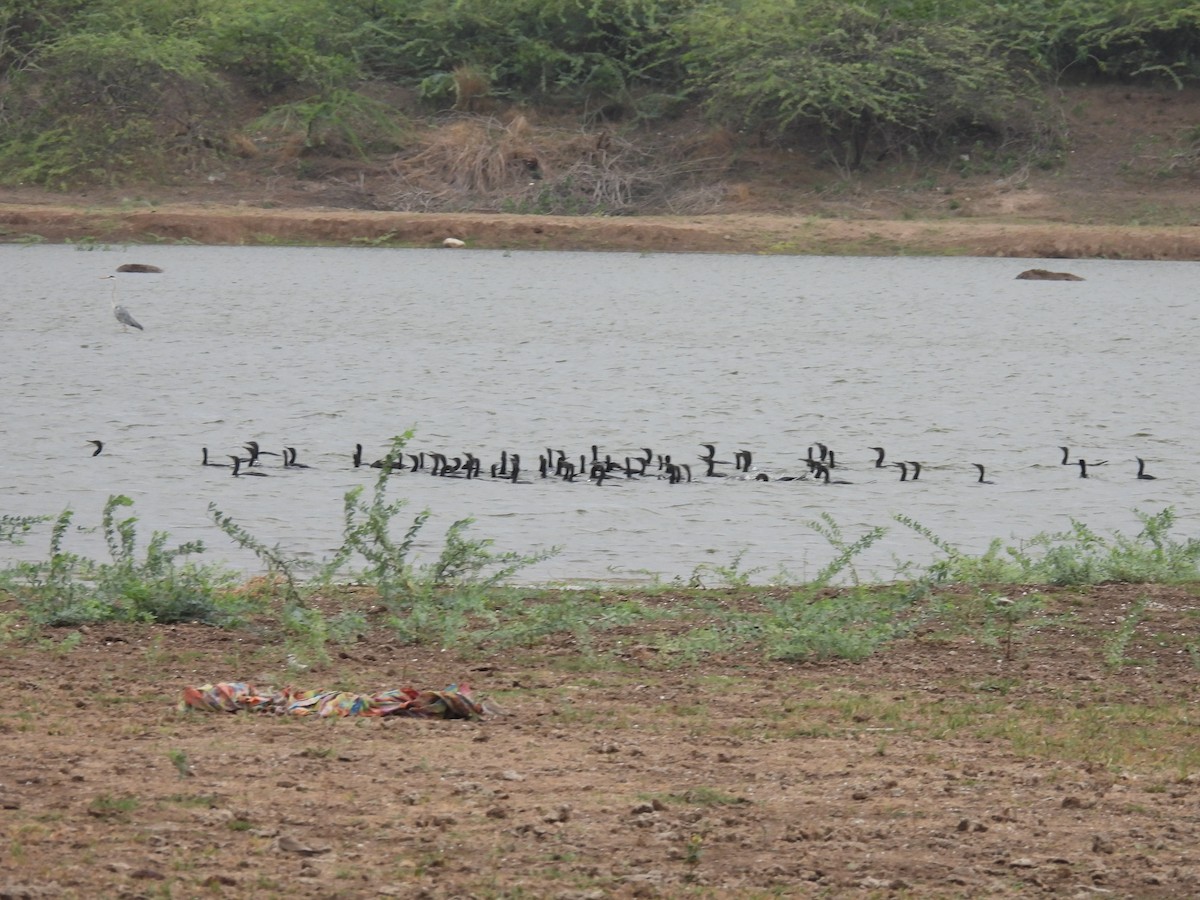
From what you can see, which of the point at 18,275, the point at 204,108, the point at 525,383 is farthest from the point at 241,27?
the point at 525,383

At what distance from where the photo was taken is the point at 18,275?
36.7 metres

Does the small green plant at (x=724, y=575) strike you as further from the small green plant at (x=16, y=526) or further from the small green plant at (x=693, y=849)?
the small green plant at (x=693, y=849)

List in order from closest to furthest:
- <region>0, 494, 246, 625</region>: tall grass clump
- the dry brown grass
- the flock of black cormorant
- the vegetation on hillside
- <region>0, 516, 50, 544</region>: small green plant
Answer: <region>0, 494, 246, 625</region>: tall grass clump
<region>0, 516, 50, 544</region>: small green plant
the flock of black cormorant
the dry brown grass
the vegetation on hillside

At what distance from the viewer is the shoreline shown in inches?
1578

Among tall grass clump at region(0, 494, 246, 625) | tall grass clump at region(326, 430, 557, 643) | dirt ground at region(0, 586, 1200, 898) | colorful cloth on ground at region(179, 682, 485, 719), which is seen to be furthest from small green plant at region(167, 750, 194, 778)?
tall grass clump at region(0, 494, 246, 625)

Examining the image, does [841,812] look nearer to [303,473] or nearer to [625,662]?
[625,662]

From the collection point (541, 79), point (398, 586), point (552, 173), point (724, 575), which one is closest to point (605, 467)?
point (724, 575)

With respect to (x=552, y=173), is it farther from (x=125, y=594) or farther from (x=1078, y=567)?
(x=125, y=594)

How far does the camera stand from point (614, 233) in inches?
1603

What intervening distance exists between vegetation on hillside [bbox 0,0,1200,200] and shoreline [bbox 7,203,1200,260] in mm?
2832

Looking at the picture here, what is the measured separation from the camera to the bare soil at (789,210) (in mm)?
40500

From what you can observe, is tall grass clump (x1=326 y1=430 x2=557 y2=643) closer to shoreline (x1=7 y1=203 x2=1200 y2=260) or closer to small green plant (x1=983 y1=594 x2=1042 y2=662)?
small green plant (x1=983 y1=594 x2=1042 y2=662)

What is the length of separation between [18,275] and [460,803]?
110 ft

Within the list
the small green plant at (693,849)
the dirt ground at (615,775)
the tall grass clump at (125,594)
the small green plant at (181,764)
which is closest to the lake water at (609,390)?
the tall grass clump at (125,594)
